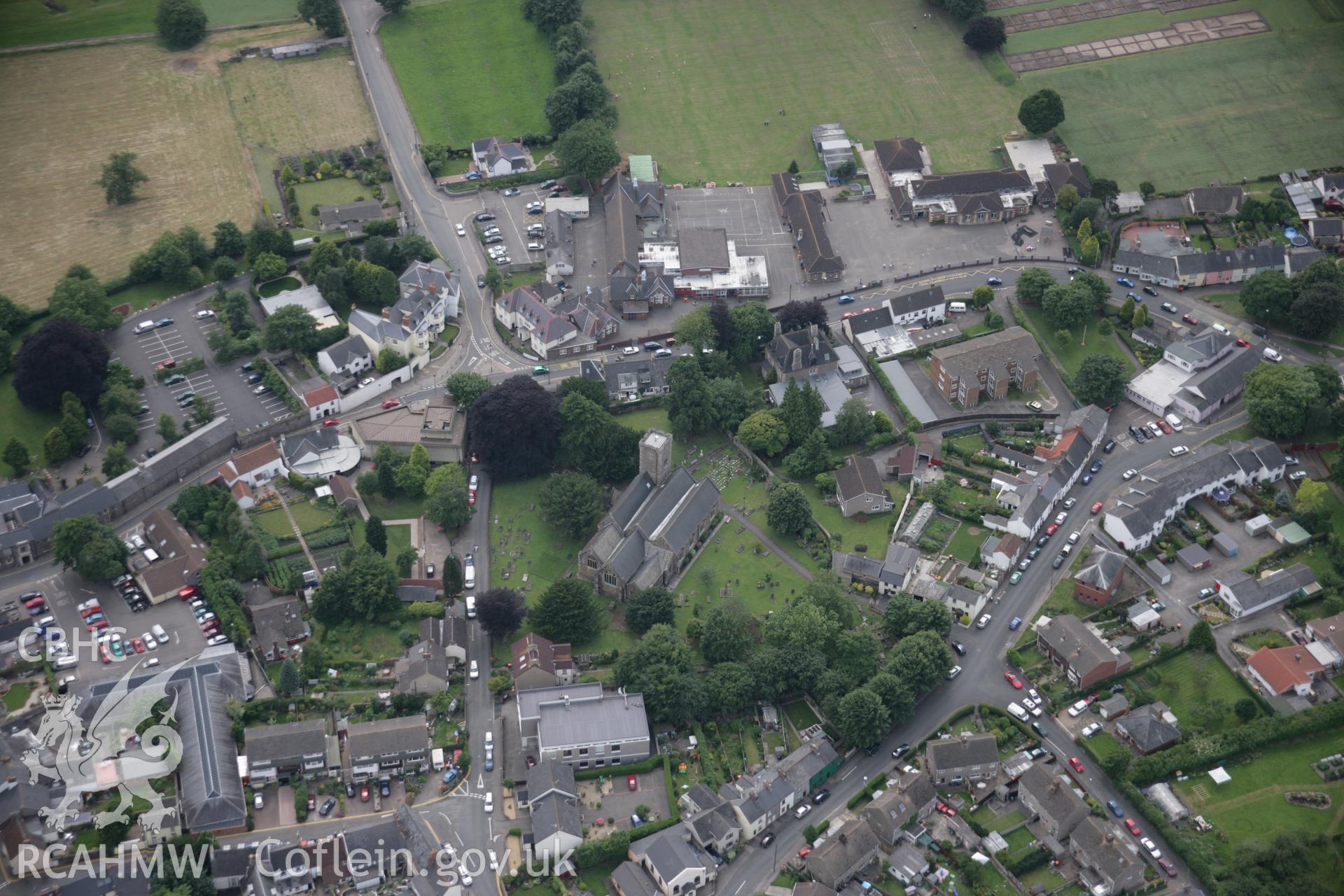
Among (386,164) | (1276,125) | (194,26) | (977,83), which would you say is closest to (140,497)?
(386,164)

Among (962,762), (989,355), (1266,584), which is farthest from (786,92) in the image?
(962,762)

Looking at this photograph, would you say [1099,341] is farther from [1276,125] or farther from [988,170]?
[1276,125]

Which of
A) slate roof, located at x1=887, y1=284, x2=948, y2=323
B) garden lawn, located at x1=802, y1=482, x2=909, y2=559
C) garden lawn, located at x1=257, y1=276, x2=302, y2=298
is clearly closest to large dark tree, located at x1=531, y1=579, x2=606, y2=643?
garden lawn, located at x1=802, y1=482, x2=909, y2=559

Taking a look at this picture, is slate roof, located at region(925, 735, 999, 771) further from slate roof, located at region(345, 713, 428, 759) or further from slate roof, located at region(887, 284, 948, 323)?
slate roof, located at region(887, 284, 948, 323)

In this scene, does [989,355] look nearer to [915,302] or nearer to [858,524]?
[915,302]

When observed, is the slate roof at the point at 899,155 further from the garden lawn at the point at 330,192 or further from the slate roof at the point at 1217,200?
the garden lawn at the point at 330,192

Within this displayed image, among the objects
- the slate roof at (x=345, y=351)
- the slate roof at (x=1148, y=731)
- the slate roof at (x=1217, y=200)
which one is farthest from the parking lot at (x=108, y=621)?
the slate roof at (x=1217, y=200)
